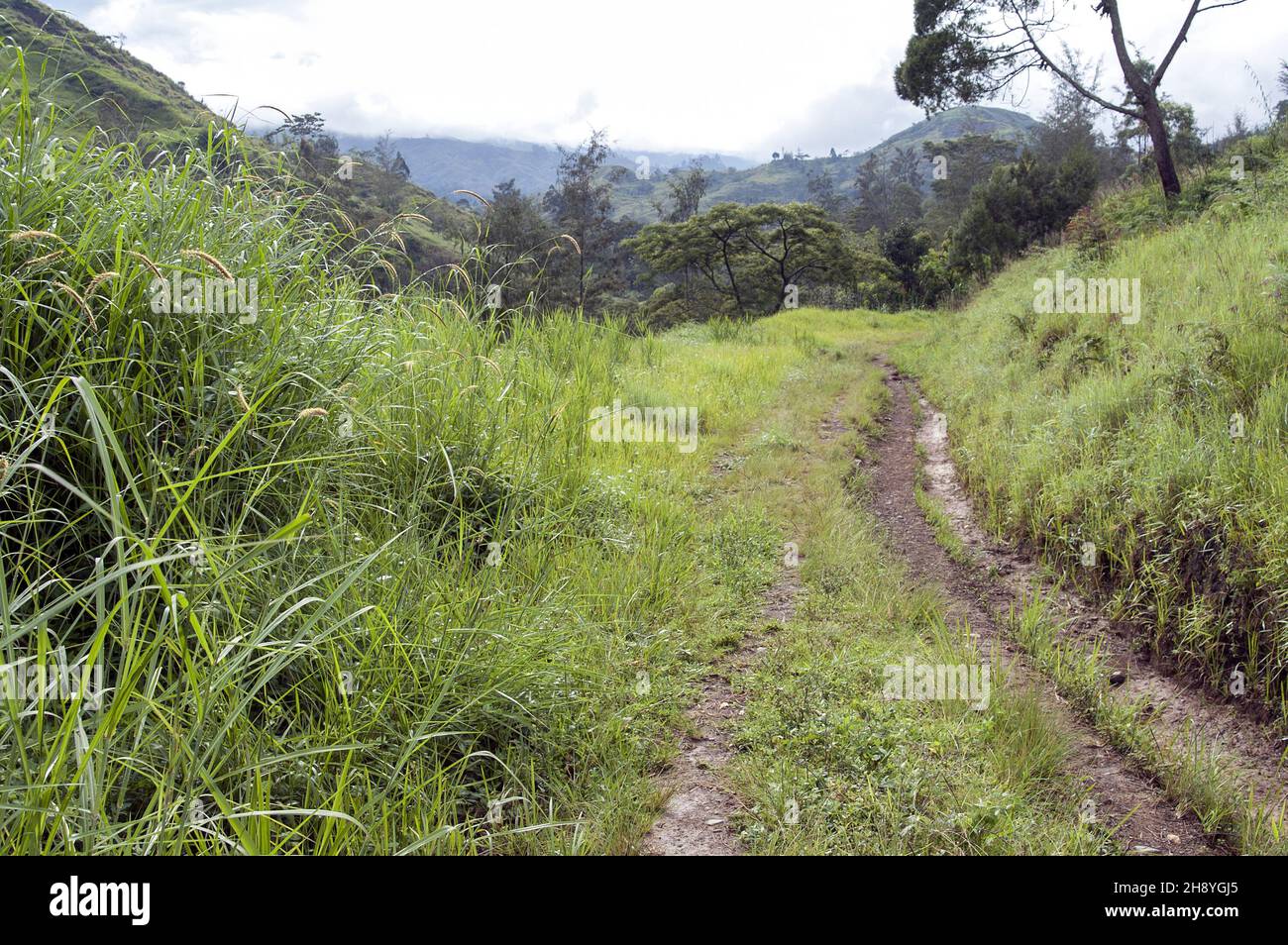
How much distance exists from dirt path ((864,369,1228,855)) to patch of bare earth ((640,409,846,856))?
4.34ft

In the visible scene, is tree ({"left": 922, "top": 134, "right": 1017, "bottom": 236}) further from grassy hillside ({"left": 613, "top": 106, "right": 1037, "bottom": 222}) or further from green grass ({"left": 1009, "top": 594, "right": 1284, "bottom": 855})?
grassy hillside ({"left": 613, "top": 106, "right": 1037, "bottom": 222})

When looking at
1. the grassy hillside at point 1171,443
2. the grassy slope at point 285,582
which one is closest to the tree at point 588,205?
the grassy hillside at point 1171,443

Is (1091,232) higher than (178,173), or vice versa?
(1091,232)

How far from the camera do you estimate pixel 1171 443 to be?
15.3ft

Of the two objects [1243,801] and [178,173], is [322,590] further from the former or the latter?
[1243,801]

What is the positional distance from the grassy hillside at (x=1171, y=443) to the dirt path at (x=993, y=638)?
554 mm

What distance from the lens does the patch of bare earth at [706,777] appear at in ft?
7.57

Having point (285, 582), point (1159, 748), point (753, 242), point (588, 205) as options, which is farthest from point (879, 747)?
point (588, 205)

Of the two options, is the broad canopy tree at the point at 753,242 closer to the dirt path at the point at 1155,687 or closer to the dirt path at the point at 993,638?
the dirt path at the point at 993,638

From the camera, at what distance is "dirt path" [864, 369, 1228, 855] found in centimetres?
264

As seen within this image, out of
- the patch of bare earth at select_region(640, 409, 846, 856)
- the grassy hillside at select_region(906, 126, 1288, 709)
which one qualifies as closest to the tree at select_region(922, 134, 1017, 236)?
the grassy hillside at select_region(906, 126, 1288, 709)

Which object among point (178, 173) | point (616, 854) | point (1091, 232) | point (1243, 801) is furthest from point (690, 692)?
point (1091, 232)
